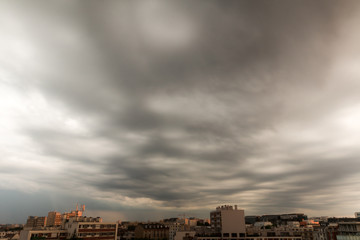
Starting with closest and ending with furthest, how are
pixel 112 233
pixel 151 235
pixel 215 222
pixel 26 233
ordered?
pixel 26 233
pixel 112 233
pixel 215 222
pixel 151 235

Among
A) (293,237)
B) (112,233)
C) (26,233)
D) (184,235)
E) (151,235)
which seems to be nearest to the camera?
(26,233)

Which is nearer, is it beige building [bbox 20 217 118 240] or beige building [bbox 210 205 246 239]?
beige building [bbox 20 217 118 240]

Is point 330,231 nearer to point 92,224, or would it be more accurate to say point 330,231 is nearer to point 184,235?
point 184,235

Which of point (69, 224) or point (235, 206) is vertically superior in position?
point (235, 206)

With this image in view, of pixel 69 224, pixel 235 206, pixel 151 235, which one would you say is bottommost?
pixel 151 235

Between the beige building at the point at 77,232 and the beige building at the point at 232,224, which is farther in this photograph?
the beige building at the point at 232,224

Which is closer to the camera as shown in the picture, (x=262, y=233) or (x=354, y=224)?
(x=354, y=224)

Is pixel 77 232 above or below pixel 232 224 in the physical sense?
below

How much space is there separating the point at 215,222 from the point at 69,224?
8212 cm

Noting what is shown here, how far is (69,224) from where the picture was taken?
117812 mm

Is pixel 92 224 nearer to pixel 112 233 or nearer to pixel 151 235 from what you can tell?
pixel 112 233

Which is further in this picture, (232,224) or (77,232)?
(232,224)

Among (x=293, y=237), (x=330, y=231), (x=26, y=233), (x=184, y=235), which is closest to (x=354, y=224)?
(x=293, y=237)

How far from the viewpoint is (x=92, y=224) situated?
11888 cm
